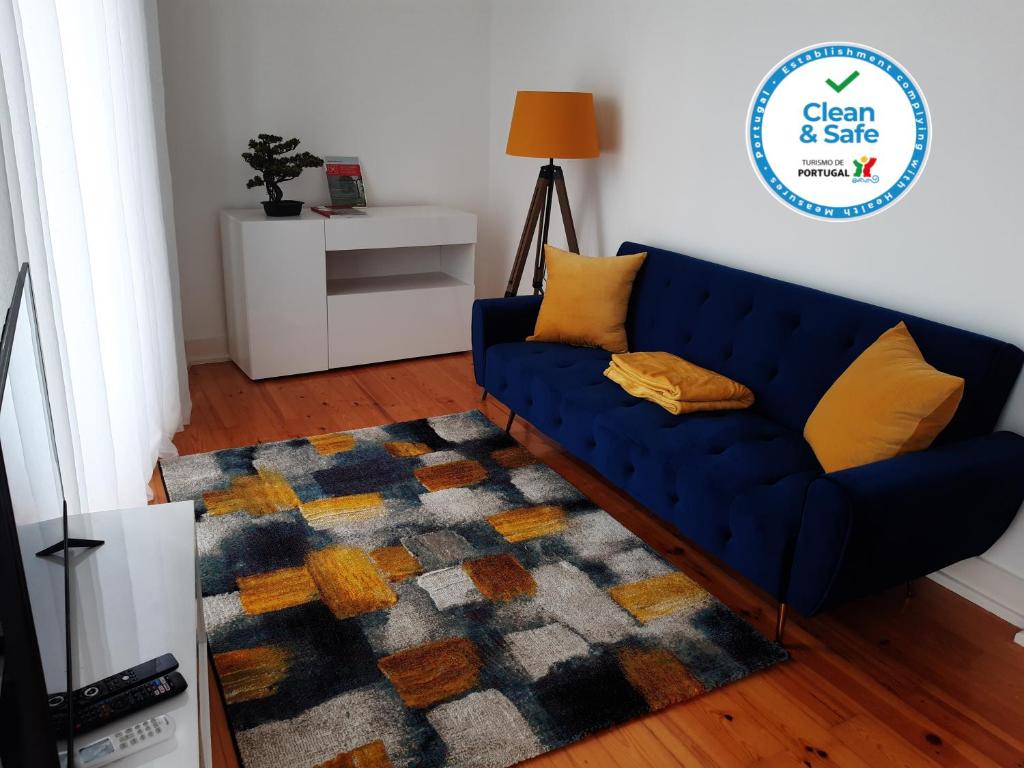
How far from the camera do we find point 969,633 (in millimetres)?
2377

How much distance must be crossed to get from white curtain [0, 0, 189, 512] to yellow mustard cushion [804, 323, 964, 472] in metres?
1.99

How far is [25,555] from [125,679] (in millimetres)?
383

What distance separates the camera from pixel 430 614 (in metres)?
2.34

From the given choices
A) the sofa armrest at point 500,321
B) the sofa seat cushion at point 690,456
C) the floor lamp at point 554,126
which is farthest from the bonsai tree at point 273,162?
the sofa seat cushion at point 690,456

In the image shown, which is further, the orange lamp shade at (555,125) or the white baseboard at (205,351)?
the white baseboard at (205,351)

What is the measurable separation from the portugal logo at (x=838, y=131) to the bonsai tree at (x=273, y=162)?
2.13 meters

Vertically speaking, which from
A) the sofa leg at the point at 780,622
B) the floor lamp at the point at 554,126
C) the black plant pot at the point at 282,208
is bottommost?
the sofa leg at the point at 780,622

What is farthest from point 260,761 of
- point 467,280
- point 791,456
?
point 467,280

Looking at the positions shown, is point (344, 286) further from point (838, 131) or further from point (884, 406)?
point (884, 406)

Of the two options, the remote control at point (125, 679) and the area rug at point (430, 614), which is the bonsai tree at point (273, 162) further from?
the remote control at point (125, 679)

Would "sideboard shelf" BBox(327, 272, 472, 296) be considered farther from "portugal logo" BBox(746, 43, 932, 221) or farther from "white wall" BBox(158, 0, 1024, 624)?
"portugal logo" BBox(746, 43, 932, 221)

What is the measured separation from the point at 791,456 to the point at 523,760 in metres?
1.21

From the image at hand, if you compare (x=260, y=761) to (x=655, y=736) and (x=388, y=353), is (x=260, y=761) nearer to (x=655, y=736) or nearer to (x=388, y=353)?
(x=655, y=736)

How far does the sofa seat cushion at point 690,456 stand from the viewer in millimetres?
2238
